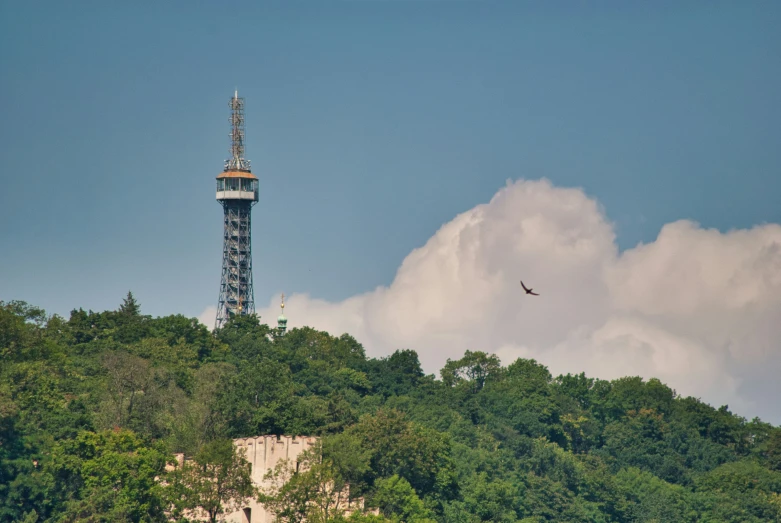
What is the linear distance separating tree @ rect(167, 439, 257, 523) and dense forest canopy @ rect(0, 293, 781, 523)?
5.4 inches

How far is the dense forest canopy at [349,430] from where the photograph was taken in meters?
100

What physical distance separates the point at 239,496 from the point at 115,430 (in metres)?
9.11

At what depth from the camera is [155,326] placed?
148 m

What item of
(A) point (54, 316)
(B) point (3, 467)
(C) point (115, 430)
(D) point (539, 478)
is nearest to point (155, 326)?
(A) point (54, 316)

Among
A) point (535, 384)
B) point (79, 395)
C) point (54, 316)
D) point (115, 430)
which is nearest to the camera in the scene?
point (115, 430)

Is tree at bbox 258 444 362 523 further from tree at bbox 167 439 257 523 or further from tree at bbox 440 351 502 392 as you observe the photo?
tree at bbox 440 351 502 392

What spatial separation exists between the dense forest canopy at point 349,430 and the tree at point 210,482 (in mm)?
137

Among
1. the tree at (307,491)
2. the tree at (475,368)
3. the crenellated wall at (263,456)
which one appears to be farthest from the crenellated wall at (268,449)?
the tree at (475,368)

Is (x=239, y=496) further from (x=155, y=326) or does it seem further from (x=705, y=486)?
(x=705, y=486)

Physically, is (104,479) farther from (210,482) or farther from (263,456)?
(263,456)

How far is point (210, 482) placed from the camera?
10106 cm

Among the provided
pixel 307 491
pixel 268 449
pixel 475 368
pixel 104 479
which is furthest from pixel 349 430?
pixel 475 368

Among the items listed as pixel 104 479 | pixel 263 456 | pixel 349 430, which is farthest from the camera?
pixel 349 430

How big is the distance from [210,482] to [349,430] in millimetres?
11738
